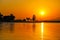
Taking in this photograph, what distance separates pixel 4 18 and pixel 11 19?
4.64 meters

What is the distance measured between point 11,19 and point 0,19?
7.89 m

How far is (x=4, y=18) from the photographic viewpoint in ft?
427

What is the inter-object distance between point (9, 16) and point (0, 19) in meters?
7.52

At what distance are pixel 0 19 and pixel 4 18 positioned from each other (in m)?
4.34

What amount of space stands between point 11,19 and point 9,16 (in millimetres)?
2554

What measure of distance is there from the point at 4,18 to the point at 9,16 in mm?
3659

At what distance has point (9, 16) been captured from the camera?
431 feet

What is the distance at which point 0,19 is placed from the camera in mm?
126250

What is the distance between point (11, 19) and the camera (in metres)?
130
